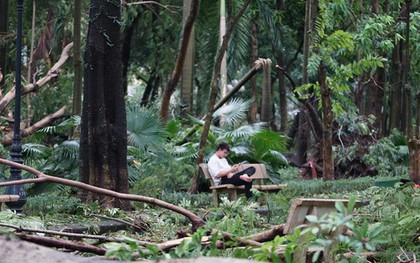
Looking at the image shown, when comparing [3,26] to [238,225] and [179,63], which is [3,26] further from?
[238,225]

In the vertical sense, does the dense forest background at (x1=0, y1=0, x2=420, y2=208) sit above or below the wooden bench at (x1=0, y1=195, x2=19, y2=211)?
above

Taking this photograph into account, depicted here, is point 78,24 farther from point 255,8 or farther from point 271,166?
point 255,8

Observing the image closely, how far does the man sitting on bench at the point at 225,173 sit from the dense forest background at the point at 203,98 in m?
1.21

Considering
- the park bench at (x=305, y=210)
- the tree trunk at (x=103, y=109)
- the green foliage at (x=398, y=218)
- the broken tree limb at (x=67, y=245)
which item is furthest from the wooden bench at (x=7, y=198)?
the broken tree limb at (x=67, y=245)

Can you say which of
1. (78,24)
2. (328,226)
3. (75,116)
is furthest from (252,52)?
(328,226)

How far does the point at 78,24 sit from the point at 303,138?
41.4ft

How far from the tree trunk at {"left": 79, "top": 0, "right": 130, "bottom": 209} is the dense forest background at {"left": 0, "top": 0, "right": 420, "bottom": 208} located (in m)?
0.02

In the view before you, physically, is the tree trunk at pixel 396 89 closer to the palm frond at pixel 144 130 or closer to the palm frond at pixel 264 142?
the palm frond at pixel 264 142

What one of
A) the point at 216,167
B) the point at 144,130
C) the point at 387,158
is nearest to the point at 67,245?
the point at 216,167

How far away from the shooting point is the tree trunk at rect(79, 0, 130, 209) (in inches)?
598

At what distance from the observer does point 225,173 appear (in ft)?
56.0

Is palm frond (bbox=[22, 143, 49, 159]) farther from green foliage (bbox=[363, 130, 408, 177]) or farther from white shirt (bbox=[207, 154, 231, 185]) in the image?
green foliage (bbox=[363, 130, 408, 177])

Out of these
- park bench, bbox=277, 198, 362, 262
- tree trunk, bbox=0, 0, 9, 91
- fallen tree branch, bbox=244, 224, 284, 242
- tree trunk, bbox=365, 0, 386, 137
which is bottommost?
fallen tree branch, bbox=244, 224, 284, 242

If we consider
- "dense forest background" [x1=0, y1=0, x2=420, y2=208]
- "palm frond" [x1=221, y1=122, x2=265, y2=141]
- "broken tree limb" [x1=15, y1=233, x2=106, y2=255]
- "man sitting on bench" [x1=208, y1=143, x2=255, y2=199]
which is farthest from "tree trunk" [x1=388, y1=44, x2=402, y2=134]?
"broken tree limb" [x1=15, y1=233, x2=106, y2=255]
